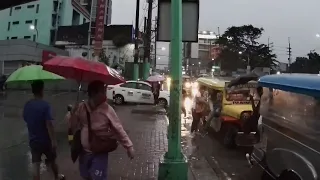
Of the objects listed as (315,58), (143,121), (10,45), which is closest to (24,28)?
(10,45)

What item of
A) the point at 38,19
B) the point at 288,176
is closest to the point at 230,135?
the point at 288,176

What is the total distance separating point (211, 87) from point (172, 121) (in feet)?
21.4

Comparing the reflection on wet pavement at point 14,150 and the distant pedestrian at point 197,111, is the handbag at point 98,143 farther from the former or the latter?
the distant pedestrian at point 197,111

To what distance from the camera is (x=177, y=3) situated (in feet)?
21.5

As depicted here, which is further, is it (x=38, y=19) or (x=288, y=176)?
(x=38, y=19)

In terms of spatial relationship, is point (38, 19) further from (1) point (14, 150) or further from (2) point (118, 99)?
(1) point (14, 150)

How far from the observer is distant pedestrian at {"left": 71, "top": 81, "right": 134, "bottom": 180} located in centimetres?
456

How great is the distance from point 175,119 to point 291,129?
1.82 metres

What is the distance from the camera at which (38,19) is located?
61.9 metres

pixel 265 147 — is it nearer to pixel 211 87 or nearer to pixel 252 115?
pixel 252 115

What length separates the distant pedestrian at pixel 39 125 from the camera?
214 inches

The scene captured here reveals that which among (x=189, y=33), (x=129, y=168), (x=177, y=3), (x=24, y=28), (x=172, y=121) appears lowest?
(x=129, y=168)

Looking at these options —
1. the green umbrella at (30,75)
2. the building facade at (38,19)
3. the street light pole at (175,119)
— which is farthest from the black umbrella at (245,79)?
the building facade at (38,19)

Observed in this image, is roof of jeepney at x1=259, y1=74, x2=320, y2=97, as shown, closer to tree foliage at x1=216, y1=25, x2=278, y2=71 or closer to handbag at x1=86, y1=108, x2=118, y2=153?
handbag at x1=86, y1=108, x2=118, y2=153
